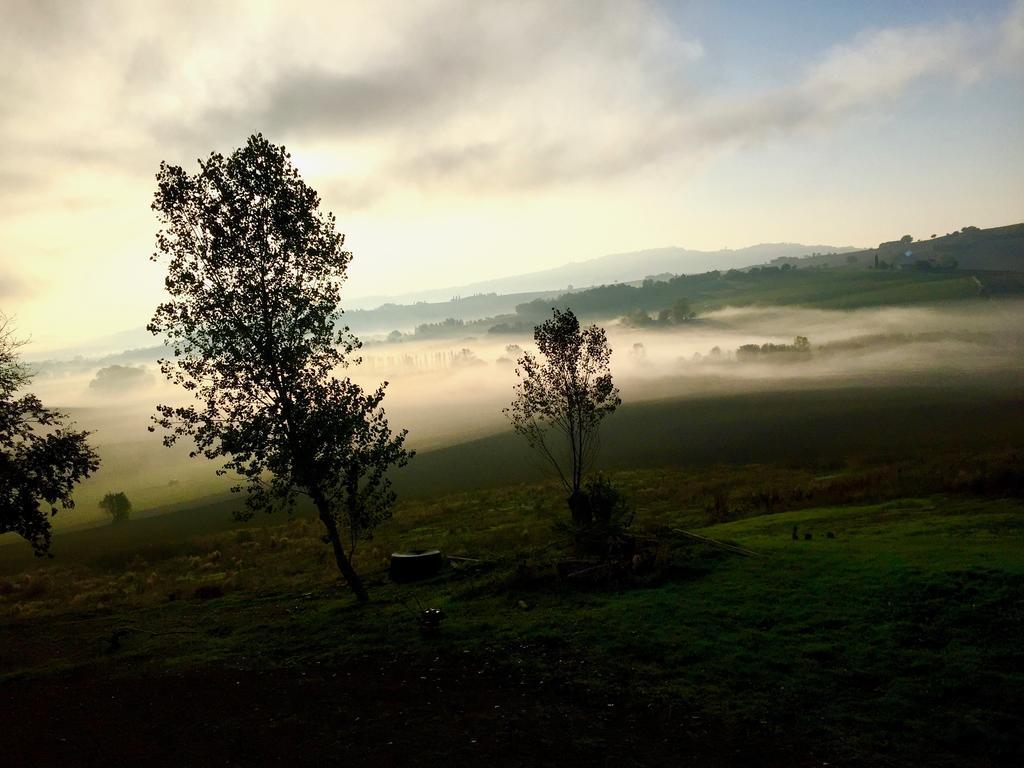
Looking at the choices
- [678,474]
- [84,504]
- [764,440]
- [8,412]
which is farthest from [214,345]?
[84,504]

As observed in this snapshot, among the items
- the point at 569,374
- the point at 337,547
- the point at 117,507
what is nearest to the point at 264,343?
the point at 337,547

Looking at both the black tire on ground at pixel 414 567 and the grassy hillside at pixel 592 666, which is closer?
the grassy hillside at pixel 592 666

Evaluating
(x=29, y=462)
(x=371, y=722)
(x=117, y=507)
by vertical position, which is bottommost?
(x=117, y=507)

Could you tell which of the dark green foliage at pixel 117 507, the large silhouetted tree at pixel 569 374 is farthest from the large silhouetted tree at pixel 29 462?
the dark green foliage at pixel 117 507

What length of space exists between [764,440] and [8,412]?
11811 centimetres

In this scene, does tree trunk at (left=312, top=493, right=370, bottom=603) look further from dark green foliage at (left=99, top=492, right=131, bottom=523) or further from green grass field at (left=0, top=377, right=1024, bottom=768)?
dark green foliage at (left=99, top=492, right=131, bottom=523)

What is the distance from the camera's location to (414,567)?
33.5 meters

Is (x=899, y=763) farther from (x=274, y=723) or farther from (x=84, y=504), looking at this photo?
(x=84, y=504)

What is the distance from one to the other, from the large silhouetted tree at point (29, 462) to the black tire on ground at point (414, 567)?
51.4 feet

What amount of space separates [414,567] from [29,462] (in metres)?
18.8

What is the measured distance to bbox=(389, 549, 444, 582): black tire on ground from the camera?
33.3 meters

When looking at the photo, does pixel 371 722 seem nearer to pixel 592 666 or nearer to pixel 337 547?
pixel 592 666

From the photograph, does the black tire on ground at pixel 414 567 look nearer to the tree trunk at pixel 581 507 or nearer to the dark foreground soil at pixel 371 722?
the tree trunk at pixel 581 507

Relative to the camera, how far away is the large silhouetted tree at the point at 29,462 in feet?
87.4
